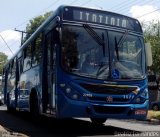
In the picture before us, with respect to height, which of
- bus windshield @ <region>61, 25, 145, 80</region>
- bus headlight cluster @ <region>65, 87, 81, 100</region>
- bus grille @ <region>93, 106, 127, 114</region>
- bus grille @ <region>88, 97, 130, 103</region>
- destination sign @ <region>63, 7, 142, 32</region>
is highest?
destination sign @ <region>63, 7, 142, 32</region>

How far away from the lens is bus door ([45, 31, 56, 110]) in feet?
43.5

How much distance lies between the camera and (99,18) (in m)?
13.5

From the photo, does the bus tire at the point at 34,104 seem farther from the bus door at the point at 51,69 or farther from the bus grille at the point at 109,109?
the bus grille at the point at 109,109

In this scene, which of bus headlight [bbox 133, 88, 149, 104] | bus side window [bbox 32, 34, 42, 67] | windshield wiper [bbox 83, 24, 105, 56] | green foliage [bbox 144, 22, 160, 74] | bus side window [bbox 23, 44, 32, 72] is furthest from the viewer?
green foliage [bbox 144, 22, 160, 74]

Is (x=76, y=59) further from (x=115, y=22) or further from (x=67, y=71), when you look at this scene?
(x=115, y=22)

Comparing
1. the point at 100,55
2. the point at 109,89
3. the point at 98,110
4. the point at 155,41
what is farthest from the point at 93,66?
the point at 155,41

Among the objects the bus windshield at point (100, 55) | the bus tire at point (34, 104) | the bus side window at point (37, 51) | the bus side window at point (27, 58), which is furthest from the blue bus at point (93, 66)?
the bus side window at point (27, 58)

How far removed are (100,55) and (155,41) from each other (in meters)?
27.1

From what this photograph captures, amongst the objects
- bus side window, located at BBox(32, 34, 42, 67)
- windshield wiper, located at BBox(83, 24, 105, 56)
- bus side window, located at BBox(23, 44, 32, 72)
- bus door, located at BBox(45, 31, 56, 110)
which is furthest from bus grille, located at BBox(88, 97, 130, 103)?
bus side window, located at BBox(23, 44, 32, 72)

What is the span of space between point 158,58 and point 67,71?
2620cm

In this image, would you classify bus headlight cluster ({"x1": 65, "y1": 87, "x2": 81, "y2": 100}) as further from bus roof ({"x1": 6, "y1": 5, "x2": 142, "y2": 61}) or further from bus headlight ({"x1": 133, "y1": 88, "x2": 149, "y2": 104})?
bus roof ({"x1": 6, "y1": 5, "x2": 142, "y2": 61})

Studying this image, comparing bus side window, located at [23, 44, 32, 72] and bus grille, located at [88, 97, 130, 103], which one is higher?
bus side window, located at [23, 44, 32, 72]

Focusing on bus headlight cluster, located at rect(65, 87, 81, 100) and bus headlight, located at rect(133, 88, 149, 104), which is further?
bus headlight, located at rect(133, 88, 149, 104)

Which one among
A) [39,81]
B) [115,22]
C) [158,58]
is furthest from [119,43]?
[158,58]
